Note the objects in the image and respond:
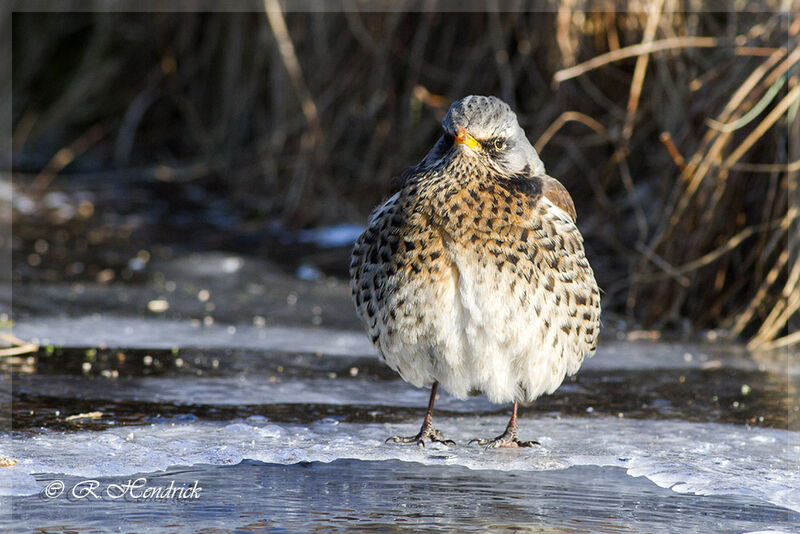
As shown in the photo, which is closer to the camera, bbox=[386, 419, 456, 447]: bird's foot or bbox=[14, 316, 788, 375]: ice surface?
bbox=[386, 419, 456, 447]: bird's foot

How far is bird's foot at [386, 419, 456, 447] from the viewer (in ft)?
11.3

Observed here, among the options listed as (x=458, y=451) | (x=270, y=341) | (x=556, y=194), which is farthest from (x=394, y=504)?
(x=270, y=341)

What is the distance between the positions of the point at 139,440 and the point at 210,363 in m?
1.25

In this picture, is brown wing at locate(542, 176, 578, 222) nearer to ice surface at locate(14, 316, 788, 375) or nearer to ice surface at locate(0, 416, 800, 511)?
ice surface at locate(0, 416, 800, 511)

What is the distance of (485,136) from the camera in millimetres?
3543

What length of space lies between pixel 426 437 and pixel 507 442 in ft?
0.83

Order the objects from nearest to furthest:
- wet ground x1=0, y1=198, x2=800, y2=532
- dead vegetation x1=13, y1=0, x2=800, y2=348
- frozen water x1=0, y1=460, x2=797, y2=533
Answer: frozen water x1=0, y1=460, x2=797, y2=533
wet ground x1=0, y1=198, x2=800, y2=532
dead vegetation x1=13, y1=0, x2=800, y2=348

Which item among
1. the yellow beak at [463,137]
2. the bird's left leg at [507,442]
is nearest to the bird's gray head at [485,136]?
the yellow beak at [463,137]

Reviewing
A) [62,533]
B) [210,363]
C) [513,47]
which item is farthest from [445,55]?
[62,533]

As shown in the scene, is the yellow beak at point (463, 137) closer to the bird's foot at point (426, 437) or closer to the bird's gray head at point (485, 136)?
the bird's gray head at point (485, 136)

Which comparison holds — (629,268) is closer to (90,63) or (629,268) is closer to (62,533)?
(62,533)

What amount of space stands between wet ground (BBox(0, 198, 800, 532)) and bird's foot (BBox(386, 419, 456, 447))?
50mm

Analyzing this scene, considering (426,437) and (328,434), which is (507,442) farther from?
(328,434)

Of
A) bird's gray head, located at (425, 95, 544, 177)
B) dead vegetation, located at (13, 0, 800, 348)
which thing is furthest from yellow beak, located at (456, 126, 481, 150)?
dead vegetation, located at (13, 0, 800, 348)
